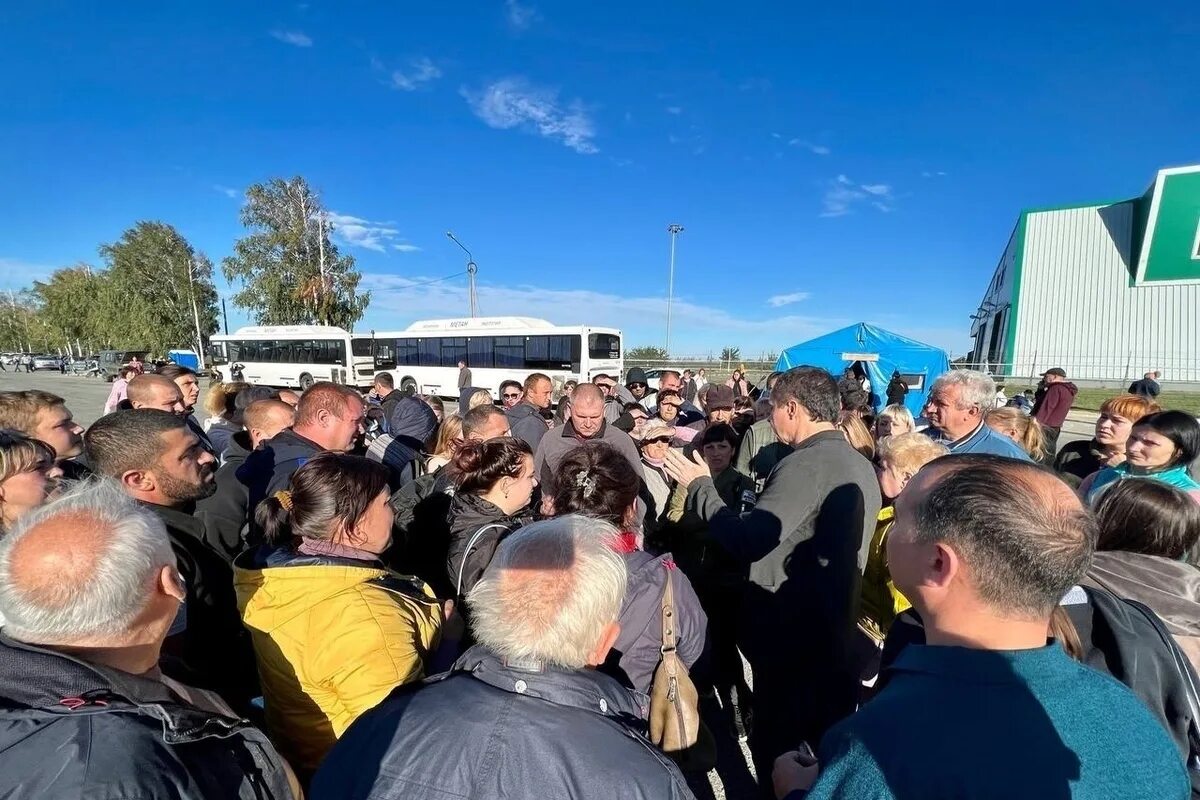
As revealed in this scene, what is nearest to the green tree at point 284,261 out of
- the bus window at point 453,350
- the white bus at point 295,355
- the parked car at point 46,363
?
the white bus at point 295,355

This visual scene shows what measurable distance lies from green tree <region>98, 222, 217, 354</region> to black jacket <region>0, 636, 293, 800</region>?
163ft

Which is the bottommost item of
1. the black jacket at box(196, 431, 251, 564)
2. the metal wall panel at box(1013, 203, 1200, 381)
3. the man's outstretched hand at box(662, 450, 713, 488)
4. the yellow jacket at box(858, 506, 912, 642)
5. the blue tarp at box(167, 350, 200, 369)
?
the yellow jacket at box(858, 506, 912, 642)

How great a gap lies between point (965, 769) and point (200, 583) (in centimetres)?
237

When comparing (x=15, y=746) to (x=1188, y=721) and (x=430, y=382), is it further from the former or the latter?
(x=430, y=382)

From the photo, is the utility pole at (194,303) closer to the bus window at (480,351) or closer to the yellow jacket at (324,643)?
the bus window at (480,351)

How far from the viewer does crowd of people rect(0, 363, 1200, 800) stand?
939 millimetres

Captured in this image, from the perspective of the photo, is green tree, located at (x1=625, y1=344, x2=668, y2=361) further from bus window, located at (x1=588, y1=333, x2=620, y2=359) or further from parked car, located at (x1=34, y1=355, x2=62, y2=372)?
parked car, located at (x1=34, y1=355, x2=62, y2=372)

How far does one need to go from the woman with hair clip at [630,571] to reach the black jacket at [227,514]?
1952 millimetres

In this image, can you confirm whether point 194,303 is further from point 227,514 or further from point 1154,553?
point 1154,553

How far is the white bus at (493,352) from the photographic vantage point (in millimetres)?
19891

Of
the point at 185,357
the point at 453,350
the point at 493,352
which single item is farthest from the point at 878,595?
the point at 185,357

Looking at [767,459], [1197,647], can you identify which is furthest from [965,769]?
[767,459]

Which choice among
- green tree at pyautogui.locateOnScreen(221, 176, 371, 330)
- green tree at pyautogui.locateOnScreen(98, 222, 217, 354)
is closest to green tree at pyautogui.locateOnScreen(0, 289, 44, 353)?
green tree at pyautogui.locateOnScreen(98, 222, 217, 354)

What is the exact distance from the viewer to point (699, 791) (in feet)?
8.96
